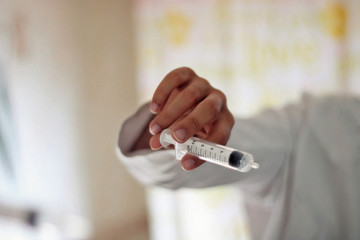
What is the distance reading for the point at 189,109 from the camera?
1.94 ft

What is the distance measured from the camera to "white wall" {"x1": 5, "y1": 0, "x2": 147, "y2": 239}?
1.54m

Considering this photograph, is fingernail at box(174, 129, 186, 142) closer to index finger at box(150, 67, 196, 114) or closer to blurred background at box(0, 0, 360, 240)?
index finger at box(150, 67, 196, 114)

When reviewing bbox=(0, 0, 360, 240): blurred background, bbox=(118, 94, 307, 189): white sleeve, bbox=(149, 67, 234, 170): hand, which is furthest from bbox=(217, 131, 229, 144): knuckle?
bbox=(0, 0, 360, 240): blurred background

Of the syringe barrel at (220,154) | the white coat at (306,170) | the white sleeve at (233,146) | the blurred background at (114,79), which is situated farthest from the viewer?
the blurred background at (114,79)

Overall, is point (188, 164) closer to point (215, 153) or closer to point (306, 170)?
point (215, 153)

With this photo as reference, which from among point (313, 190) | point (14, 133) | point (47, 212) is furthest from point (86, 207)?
point (313, 190)

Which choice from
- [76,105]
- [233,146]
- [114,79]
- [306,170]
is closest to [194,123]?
[233,146]

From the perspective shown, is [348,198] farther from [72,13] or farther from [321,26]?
[72,13]

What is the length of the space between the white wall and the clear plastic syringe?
117 cm

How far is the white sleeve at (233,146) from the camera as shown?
0.70m

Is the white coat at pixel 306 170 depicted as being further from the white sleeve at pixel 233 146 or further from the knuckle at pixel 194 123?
the knuckle at pixel 194 123

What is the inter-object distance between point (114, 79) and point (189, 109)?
136cm

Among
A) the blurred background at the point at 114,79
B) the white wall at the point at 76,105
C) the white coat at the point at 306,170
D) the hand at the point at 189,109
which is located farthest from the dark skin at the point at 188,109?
the white wall at the point at 76,105

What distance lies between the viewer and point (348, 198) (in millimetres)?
805
